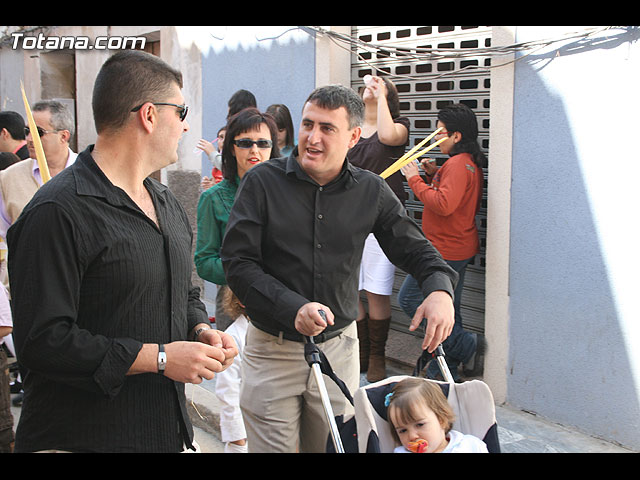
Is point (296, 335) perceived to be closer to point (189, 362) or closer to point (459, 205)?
point (189, 362)

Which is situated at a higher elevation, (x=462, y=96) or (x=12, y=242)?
(x=462, y=96)

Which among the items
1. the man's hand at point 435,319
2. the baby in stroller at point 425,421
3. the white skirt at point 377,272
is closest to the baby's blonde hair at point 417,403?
the baby in stroller at point 425,421

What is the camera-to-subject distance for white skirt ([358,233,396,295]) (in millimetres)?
5605

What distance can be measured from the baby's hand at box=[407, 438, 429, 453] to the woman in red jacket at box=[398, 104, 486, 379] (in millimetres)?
2542

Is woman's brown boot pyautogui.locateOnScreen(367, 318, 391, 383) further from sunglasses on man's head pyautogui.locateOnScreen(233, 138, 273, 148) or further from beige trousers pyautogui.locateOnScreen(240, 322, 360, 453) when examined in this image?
beige trousers pyautogui.locateOnScreen(240, 322, 360, 453)

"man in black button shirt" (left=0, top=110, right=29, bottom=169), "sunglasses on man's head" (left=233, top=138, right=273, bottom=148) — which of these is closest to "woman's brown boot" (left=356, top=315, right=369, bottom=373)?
"sunglasses on man's head" (left=233, top=138, right=273, bottom=148)

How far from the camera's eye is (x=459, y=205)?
17.0 feet

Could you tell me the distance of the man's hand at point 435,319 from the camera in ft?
9.34

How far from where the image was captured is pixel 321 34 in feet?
21.3

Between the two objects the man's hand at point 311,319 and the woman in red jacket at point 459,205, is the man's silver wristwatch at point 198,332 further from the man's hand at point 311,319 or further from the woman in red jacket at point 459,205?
the woman in red jacket at point 459,205

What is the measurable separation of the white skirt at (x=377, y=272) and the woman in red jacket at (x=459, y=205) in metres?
0.51
